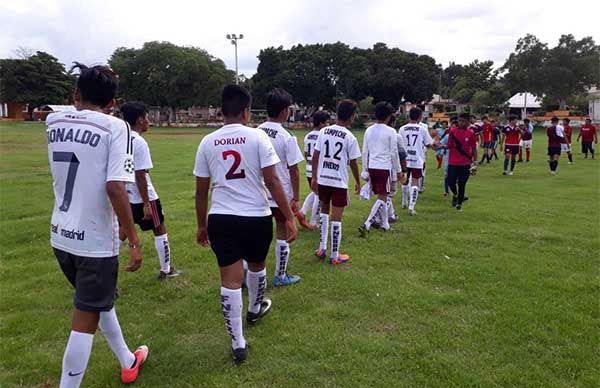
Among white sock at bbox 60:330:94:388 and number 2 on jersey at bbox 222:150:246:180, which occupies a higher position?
number 2 on jersey at bbox 222:150:246:180

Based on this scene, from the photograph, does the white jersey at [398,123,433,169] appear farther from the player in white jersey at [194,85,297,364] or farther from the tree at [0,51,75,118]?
the tree at [0,51,75,118]

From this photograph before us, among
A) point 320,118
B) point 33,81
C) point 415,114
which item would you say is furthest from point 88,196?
point 33,81

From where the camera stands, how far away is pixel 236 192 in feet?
12.8

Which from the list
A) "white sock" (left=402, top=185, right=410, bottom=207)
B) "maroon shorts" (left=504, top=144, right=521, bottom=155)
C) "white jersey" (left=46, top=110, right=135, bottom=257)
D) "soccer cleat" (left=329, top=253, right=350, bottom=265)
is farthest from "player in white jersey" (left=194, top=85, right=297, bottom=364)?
"maroon shorts" (left=504, top=144, right=521, bottom=155)

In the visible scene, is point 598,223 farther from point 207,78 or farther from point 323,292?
point 207,78

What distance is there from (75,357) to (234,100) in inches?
87.2

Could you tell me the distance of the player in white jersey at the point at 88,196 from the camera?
121 inches

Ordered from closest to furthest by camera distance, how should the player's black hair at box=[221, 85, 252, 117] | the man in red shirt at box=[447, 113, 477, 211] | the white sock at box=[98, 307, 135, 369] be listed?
the white sock at box=[98, 307, 135, 369] < the player's black hair at box=[221, 85, 252, 117] < the man in red shirt at box=[447, 113, 477, 211]

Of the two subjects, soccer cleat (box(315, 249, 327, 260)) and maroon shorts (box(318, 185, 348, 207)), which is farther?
soccer cleat (box(315, 249, 327, 260))

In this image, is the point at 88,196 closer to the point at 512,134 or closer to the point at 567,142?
the point at 512,134

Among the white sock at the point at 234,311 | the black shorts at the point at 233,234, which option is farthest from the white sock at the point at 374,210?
the white sock at the point at 234,311

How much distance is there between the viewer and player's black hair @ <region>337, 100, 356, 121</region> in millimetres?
6578

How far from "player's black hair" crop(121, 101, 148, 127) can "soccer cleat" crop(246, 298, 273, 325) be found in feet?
8.38

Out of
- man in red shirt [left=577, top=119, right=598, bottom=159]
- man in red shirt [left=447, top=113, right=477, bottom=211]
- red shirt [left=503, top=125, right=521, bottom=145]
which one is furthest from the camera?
man in red shirt [left=577, top=119, right=598, bottom=159]
